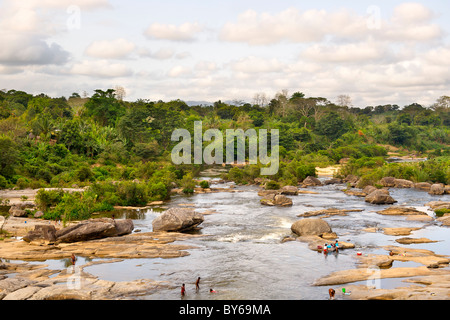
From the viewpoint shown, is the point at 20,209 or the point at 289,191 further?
the point at 289,191

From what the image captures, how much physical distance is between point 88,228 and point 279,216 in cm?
2020

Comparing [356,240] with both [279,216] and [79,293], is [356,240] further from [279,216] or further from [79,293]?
[79,293]

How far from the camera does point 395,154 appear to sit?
118625 millimetres

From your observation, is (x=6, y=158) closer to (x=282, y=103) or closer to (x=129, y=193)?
(x=129, y=193)

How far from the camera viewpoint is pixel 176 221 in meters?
39.1

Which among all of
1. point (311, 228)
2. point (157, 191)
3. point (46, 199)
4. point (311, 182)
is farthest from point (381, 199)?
point (46, 199)

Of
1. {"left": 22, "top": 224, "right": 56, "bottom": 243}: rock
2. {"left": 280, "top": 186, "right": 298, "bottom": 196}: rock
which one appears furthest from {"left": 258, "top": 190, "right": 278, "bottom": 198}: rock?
{"left": 22, "top": 224, "right": 56, "bottom": 243}: rock

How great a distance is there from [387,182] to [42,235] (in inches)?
2018

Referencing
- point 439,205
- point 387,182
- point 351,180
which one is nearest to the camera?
point 439,205

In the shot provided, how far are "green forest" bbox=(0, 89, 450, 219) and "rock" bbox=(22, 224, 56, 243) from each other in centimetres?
787

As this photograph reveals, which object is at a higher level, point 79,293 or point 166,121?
point 166,121

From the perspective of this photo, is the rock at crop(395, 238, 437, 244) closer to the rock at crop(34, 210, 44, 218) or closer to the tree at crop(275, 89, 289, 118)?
A: the rock at crop(34, 210, 44, 218)

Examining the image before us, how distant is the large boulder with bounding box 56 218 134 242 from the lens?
34.5 m
